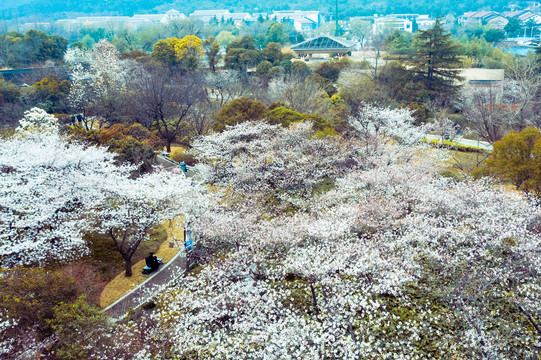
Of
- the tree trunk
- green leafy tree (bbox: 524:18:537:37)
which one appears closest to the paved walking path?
the tree trunk

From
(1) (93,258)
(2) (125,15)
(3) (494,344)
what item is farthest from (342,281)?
(2) (125,15)

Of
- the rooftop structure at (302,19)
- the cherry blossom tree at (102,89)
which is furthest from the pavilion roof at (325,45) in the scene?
the rooftop structure at (302,19)

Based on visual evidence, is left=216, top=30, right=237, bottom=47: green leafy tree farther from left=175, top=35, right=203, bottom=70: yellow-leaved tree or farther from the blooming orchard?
the blooming orchard

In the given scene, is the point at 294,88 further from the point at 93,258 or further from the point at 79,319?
the point at 79,319

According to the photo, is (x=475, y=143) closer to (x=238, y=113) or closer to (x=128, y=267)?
(x=238, y=113)

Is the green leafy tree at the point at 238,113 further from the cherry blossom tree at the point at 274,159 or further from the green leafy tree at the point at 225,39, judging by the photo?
the green leafy tree at the point at 225,39

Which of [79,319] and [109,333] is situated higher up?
[79,319]
